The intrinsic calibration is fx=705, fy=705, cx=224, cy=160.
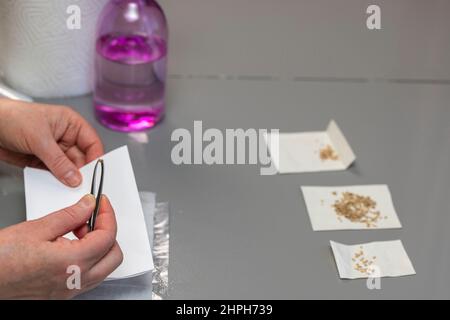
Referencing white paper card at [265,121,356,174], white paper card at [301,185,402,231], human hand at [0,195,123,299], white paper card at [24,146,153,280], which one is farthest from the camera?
white paper card at [265,121,356,174]

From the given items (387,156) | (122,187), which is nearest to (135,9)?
(122,187)

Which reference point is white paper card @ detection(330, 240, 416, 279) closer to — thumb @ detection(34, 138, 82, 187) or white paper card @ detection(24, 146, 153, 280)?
white paper card @ detection(24, 146, 153, 280)

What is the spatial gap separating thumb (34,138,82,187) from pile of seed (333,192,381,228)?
36 centimetres

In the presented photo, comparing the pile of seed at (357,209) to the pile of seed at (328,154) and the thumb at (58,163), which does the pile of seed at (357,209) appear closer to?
the pile of seed at (328,154)

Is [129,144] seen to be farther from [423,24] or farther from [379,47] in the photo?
[423,24]

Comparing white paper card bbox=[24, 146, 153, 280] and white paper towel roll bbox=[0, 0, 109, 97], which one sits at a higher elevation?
white paper towel roll bbox=[0, 0, 109, 97]

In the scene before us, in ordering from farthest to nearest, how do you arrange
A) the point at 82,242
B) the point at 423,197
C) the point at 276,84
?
the point at 276,84 → the point at 423,197 → the point at 82,242

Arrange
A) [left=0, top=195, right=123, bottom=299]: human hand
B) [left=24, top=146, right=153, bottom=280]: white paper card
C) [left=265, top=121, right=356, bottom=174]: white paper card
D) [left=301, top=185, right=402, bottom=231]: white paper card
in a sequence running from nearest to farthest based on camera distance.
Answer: [left=0, top=195, right=123, bottom=299]: human hand, [left=24, top=146, right=153, bottom=280]: white paper card, [left=301, top=185, right=402, bottom=231]: white paper card, [left=265, top=121, right=356, bottom=174]: white paper card

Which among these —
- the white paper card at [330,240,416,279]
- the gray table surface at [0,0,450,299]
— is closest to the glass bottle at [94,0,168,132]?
the gray table surface at [0,0,450,299]

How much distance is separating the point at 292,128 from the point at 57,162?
0.40 metres

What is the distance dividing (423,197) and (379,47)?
435mm

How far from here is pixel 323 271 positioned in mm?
890

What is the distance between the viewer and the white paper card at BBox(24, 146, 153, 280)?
0.86 meters

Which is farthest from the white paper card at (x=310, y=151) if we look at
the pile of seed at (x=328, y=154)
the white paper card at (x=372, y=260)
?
the white paper card at (x=372, y=260)
